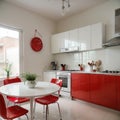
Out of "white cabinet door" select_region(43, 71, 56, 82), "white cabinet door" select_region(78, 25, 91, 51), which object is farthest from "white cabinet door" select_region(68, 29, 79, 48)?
"white cabinet door" select_region(43, 71, 56, 82)

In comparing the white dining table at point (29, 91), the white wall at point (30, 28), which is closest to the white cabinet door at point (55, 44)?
the white wall at point (30, 28)

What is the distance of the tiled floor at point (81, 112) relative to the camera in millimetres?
2637

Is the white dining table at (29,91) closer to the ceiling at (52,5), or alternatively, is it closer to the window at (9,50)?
the window at (9,50)

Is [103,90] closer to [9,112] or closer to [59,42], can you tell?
[9,112]

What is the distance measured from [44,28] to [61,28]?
28.4 inches

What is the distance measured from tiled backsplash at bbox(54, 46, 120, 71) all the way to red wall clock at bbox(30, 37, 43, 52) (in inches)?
33.2

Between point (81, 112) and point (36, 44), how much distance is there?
2.63 meters

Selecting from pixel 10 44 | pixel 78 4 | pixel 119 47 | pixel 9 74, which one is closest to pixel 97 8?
pixel 78 4

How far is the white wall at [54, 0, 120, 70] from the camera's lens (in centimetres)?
344

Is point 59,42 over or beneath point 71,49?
over

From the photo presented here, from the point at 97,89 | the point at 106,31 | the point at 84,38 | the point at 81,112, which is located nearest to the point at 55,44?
the point at 84,38

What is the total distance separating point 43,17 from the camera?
462 centimetres

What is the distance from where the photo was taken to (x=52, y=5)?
12.2 ft

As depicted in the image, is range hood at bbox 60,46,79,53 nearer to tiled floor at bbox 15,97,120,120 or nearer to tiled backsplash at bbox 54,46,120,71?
tiled backsplash at bbox 54,46,120,71
